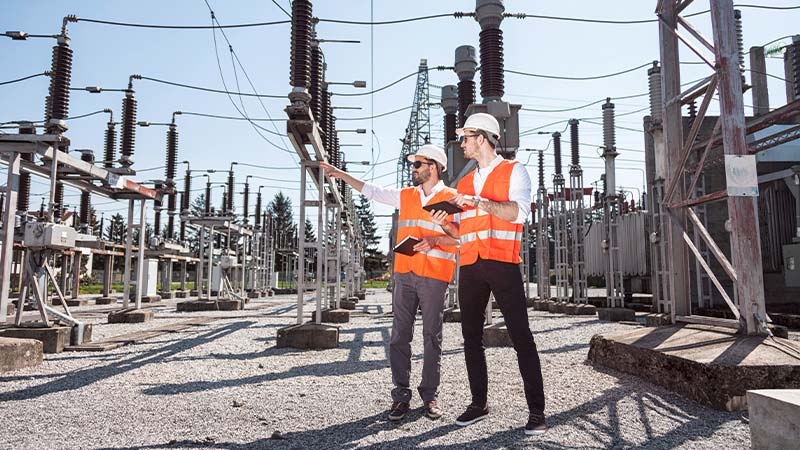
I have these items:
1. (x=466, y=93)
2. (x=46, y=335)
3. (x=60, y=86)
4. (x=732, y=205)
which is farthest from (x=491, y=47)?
(x=46, y=335)

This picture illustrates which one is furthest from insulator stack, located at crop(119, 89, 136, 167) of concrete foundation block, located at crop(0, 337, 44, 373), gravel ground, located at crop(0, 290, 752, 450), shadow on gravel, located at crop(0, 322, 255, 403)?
concrete foundation block, located at crop(0, 337, 44, 373)

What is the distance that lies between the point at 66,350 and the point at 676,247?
23.5 feet

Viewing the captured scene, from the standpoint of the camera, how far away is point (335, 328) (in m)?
6.84

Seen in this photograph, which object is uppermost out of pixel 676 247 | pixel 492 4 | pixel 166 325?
pixel 492 4

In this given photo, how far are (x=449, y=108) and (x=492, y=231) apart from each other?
837cm

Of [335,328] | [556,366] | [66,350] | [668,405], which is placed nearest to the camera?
[668,405]

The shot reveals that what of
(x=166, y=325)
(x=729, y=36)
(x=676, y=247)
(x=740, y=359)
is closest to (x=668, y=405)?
(x=740, y=359)

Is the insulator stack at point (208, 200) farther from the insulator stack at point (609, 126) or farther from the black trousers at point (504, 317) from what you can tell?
the black trousers at point (504, 317)

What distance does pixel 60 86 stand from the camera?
731cm

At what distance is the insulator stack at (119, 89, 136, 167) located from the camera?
9.59 metres

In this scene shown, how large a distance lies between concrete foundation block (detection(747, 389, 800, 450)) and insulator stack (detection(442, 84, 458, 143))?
29.5 feet

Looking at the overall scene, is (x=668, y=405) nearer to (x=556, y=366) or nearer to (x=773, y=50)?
(x=556, y=366)

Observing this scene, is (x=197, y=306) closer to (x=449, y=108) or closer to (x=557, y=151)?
(x=449, y=108)

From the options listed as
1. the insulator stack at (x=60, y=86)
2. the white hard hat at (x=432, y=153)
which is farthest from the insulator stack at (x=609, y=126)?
the insulator stack at (x=60, y=86)
